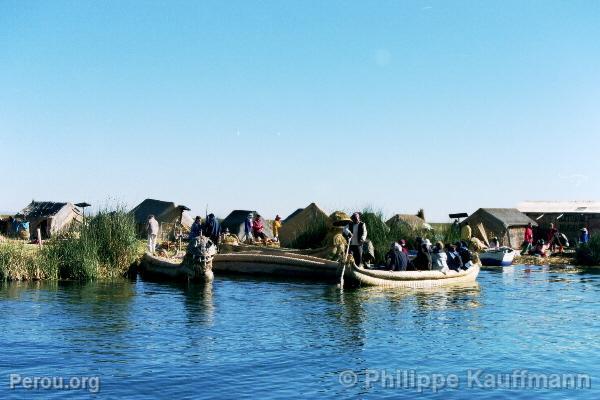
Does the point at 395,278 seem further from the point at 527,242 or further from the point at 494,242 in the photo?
the point at 527,242

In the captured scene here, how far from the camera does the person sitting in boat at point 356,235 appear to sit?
25109 millimetres

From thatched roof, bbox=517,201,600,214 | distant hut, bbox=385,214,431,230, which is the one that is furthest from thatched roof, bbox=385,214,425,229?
thatched roof, bbox=517,201,600,214

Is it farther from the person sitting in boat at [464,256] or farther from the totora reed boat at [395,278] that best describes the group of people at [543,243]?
the totora reed boat at [395,278]

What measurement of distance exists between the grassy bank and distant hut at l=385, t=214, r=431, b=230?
18.7 meters

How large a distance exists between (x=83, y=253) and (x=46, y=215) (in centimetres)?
1627

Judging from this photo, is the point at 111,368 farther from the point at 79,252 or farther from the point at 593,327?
the point at 79,252

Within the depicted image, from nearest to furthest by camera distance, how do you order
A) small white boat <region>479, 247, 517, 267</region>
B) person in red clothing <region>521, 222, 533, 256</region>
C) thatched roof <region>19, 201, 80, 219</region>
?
small white boat <region>479, 247, 517, 267</region>, thatched roof <region>19, 201, 80, 219</region>, person in red clothing <region>521, 222, 533, 256</region>

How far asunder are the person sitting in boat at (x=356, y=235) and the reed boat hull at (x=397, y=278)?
1234mm

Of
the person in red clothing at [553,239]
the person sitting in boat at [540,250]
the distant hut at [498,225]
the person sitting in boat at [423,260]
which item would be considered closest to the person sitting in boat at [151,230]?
the person sitting in boat at [423,260]

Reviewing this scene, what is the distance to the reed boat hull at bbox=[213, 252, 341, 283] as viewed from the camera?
27828 mm

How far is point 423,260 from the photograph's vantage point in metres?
26.7

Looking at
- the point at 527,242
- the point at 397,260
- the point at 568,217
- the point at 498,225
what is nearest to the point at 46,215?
the point at 397,260

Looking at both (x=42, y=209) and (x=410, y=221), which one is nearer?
(x=42, y=209)

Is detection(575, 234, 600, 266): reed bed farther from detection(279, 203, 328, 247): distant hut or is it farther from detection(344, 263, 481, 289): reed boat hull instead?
detection(344, 263, 481, 289): reed boat hull
